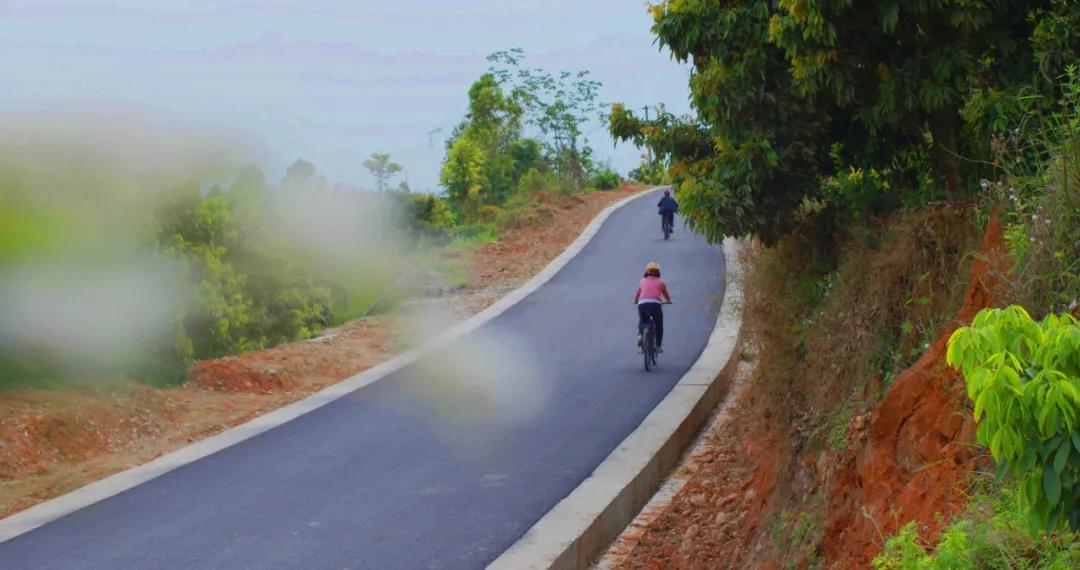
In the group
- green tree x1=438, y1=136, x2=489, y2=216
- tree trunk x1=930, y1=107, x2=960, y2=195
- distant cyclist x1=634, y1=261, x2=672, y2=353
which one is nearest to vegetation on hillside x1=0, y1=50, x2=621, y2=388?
distant cyclist x1=634, y1=261, x2=672, y2=353

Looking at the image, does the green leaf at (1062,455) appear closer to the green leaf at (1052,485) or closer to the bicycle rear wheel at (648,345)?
the green leaf at (1052,485)

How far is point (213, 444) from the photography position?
1300 centimetres

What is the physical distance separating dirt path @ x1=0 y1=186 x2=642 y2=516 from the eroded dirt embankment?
233 inches

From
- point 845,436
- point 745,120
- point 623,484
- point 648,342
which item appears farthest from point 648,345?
point 845,436

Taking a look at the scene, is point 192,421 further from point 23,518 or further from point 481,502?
point 481,502

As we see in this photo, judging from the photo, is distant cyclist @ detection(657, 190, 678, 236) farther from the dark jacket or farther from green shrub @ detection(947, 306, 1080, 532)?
green shrub @ detection(947, 306, 1080, 532)

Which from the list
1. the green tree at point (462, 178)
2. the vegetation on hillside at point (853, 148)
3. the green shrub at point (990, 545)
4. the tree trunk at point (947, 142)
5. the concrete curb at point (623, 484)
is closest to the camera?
the green shrub at point (990, 545)

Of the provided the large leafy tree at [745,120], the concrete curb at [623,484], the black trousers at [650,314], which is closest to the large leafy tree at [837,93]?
the large leafy tree at [745,120]

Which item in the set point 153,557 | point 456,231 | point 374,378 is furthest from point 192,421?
point 456,231

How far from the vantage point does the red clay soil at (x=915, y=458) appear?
6.17 metres

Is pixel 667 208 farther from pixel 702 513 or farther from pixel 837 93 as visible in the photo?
pixel 837 93

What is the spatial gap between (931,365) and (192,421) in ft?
32.4

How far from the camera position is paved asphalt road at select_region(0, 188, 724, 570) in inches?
380

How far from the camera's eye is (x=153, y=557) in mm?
9461
